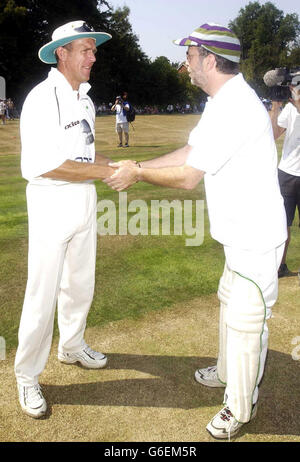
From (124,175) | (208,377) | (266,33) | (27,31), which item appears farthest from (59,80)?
(266,33)

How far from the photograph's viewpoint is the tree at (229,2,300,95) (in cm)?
8762

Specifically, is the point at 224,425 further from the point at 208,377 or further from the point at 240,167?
the point at 240,167

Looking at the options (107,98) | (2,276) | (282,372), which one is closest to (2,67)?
(107,98)

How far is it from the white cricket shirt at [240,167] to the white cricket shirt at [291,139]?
9.82ft

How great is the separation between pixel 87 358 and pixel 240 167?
85.6 inches

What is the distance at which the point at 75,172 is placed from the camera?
126 inches

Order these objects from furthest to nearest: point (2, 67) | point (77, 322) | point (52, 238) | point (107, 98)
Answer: point (107, 98) < point (2, 67) < point (77, 322) < point (52, 238)

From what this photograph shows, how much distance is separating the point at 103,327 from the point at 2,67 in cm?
4760

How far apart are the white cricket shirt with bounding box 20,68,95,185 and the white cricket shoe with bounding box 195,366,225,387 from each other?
195cm

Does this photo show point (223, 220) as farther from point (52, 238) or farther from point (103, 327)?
point (103, 327)

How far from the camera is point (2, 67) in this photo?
46.4m

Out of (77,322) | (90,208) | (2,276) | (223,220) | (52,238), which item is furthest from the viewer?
(2,276)

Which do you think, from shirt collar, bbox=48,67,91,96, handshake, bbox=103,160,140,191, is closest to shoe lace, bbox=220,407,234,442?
handshake, bbox=103,160,140,191

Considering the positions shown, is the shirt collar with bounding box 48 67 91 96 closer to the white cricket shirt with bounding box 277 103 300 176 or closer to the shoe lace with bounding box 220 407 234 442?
the shoe lace with bounding box 220 407 234 442
